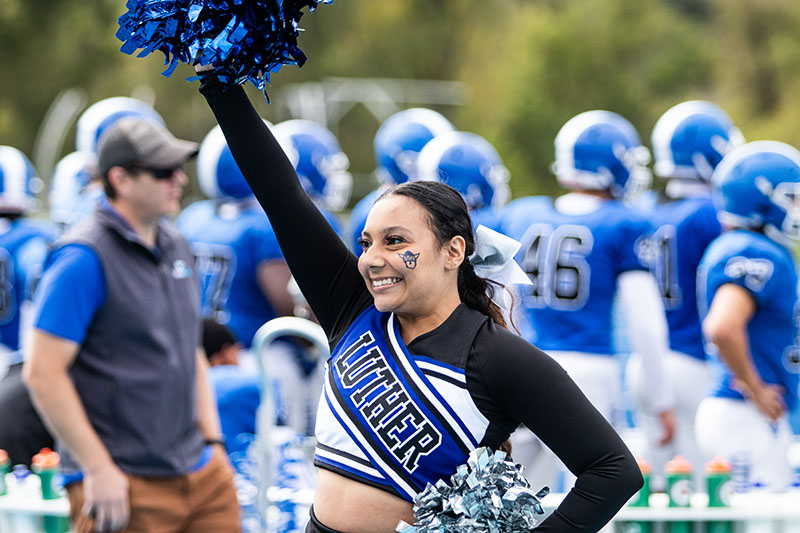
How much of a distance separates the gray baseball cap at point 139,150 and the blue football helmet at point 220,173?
109 inches

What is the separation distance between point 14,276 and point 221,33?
16.8ft

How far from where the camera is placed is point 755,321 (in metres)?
5.40

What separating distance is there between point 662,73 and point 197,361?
30.9m

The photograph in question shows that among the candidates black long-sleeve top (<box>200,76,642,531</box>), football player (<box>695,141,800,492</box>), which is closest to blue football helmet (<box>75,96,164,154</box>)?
football player (<box>695,141,800,492</box>)

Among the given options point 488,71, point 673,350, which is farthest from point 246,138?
point 488,71

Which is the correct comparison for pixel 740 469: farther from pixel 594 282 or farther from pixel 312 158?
pixel 312 158

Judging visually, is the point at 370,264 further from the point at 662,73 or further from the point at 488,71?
the point at 488,71

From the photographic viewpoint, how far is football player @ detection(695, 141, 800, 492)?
17.3 feet

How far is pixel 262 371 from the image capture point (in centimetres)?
429

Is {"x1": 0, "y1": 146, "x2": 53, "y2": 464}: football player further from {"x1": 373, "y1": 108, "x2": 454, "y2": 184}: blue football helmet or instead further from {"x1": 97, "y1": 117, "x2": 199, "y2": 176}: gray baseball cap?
{"x1": 373, "y1": 108, "x2": 454, "y2": 184}: blue football helmet

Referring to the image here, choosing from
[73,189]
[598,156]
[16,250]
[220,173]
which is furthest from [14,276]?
[598,156]

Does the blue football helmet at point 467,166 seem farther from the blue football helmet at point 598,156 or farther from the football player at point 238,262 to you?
the football player at point 238,262

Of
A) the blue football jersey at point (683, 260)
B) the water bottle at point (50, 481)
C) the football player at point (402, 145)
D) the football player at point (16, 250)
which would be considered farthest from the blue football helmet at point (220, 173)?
the water bottle at point (50, 481)

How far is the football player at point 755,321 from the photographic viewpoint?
17.3 feet
